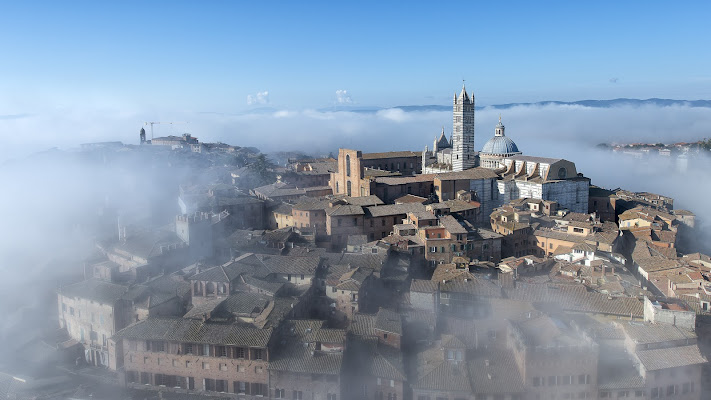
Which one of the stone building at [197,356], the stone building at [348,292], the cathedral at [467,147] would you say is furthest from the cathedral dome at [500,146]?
the stone building at [197,356]

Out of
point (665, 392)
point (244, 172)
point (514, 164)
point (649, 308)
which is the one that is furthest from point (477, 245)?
point (244, 172)

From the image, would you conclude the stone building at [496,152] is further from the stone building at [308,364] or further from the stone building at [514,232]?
the stone building at [308,364]

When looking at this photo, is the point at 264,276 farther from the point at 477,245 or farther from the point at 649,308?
the point at 649,308

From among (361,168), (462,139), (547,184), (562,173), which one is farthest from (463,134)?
(361,168)

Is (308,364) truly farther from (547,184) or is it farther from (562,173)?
(562,173)

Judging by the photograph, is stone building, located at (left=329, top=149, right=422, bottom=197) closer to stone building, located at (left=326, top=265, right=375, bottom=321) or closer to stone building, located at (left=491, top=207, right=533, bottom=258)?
stone building, located at (left=491, top=207, right=533, bottom=258)

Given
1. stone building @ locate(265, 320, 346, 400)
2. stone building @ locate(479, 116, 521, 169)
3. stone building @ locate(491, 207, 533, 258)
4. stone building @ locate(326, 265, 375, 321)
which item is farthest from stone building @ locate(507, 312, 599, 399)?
stone building @ locate(479, 116, 521, 169)
